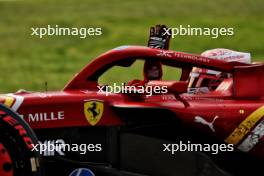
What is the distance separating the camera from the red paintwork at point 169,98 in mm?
7961

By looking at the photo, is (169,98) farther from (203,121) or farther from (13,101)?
(13,101)

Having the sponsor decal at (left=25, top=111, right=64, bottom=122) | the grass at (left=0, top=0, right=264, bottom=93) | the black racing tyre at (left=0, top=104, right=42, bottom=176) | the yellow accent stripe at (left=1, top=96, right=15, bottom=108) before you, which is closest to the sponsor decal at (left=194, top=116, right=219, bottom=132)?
the sponsor decal at (left=25, top=111, right=64, bottom=122)

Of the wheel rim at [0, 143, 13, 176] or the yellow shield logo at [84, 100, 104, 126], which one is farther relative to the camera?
the yellow shield logo at [84, 100, 104, 126]

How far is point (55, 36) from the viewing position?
31.4 meters

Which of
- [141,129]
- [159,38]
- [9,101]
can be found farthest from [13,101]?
[159,38]

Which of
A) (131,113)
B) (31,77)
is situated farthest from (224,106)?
(31,77)

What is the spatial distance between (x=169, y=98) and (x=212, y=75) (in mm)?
1215

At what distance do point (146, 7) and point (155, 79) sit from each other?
29502mm

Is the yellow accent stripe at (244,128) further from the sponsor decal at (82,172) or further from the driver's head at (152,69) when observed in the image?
the sponsor decal at (82,172)

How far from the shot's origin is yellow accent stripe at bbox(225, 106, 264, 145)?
8.14m

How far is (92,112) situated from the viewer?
26.2 ft

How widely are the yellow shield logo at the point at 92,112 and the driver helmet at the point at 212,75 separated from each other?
4.51 ft

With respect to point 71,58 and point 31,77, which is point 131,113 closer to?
point 31,77

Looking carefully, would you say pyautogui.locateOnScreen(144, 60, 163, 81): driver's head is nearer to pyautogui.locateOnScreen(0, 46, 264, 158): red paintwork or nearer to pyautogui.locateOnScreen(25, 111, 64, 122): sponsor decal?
pyautogui.locateOnScreen(0, 46, 264, 158): red paintwork
